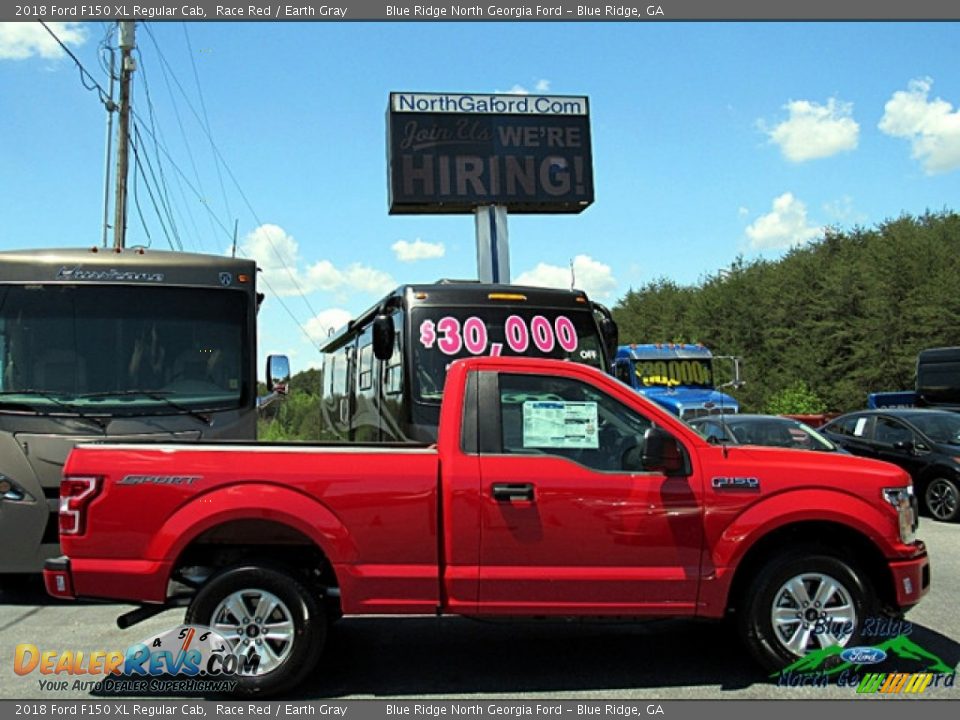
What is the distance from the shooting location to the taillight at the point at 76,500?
5.04m

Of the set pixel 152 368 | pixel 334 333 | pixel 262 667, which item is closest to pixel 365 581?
pixel 262 667

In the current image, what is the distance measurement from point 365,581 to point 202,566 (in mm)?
1085

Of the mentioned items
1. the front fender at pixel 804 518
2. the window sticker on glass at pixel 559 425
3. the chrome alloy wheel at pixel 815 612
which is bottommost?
the chrome alloy wheel at pixel 815 612

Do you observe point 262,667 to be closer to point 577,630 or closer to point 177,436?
point 577,630

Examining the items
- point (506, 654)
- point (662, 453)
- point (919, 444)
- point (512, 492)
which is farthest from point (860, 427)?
point (512, 492)

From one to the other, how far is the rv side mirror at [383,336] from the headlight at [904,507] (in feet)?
18.8

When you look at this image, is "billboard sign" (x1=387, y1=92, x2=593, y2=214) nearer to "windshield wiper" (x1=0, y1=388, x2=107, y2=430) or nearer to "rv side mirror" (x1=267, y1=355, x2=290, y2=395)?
"rv side mirror" (x1=267, y1=355, x2=290, y2=395)

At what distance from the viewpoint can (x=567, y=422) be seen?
537 cm

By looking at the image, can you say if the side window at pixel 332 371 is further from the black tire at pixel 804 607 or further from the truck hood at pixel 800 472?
the black tire at pixel 804 607

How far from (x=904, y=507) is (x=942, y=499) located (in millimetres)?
7848

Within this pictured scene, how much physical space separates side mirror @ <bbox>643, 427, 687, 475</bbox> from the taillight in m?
3.18

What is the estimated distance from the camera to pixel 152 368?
25.9ft

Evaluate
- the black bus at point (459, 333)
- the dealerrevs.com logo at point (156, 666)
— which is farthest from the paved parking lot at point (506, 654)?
the black bus at point (459, 333)

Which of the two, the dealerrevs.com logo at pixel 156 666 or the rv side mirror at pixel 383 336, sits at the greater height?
the rv side mirror at pixel 383 336
